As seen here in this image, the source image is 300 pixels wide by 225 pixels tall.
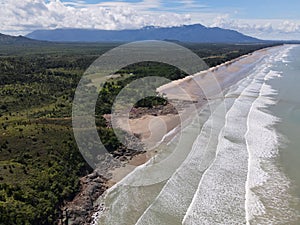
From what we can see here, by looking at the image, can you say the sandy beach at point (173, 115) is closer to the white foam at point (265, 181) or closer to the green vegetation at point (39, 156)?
the green vegetation at point (39, 156)

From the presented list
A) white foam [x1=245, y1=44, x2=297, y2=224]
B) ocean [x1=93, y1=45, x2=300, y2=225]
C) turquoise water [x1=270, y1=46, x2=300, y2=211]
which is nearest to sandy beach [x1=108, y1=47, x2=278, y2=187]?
ocean [x1=93, y1=45, x2=300, y2=225]

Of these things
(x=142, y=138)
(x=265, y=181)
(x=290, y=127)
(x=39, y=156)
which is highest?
(x=39, y=156)

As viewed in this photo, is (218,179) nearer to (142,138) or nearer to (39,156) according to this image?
(142,138)

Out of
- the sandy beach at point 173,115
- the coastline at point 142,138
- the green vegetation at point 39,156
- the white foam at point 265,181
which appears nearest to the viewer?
the green vegetation at point 39,156

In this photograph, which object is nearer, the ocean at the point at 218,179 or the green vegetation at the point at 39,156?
the green vegetation at the point at 39,156

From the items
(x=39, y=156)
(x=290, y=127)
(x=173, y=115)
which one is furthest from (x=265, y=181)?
(x=173, y=115)

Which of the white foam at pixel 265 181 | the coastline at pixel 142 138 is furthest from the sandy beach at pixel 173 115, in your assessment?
the white foam at pixel 265 181

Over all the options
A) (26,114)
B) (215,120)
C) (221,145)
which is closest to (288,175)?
(221,145)

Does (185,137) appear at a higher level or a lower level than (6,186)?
lower

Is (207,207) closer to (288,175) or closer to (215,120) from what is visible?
(288,175)
